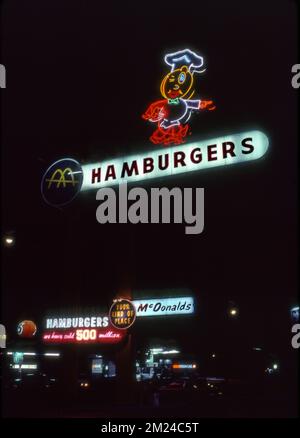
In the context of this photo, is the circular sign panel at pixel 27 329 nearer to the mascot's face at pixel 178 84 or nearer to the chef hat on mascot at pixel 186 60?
the mascot's face at pixel 178 84

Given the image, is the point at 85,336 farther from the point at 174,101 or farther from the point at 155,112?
the point at 174,101

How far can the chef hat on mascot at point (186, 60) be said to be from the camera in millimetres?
16264

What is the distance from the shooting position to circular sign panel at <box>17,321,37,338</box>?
682 inches

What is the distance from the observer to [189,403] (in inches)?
912

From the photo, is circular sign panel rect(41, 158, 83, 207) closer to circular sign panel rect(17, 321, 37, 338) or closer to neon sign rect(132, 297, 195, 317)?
circular sign panel rect(17, 321, 37, 338)

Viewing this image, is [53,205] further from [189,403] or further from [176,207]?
[189,403]

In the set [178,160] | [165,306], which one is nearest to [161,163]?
[178,160]

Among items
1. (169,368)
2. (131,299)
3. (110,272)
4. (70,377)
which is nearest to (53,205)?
(131,299)

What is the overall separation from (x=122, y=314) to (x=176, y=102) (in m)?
7.51

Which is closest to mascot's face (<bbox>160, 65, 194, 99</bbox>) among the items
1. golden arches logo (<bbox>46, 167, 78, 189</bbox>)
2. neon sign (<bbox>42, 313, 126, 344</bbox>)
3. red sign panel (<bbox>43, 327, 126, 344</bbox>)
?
golden arches logo (<bbox>46, 167, 78, 189</bbox>)

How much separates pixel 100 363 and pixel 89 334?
2329 cm

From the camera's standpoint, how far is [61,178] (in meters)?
18.2

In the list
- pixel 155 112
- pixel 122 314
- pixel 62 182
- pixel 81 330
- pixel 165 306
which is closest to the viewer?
pixel 165 306

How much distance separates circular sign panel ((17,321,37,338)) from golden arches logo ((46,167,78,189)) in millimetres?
5221
